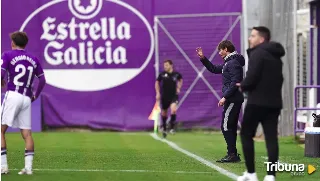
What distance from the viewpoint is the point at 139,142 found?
19.3 metres

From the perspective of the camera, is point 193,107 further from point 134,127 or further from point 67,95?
point 67,95

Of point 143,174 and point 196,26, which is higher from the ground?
point 196,26

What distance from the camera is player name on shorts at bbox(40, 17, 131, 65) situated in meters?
24.6

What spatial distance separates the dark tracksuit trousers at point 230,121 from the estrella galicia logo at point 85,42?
11.2m

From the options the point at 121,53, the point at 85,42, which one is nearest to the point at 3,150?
the point at 121,53

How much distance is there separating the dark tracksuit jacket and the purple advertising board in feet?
35.1

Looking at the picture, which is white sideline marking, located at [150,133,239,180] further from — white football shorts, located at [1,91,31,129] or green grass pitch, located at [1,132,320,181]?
white football shorts, located at [1,91,31,129]

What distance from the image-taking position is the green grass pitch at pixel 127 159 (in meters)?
10.8

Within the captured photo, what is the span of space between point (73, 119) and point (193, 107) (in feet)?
11.1

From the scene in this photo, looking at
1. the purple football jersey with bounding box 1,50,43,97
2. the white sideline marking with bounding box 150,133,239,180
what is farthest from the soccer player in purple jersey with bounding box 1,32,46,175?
the white sideline marking with bounding box 150,133,239,180

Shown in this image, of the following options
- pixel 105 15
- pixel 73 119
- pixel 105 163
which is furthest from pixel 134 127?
pixel 105 163
